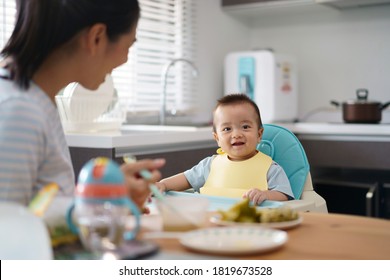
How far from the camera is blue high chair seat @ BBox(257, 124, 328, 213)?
181 cm

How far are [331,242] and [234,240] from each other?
147 millimetres

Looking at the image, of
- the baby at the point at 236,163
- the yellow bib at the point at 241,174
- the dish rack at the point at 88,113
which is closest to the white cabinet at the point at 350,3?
the dish rack at the point at 88,113

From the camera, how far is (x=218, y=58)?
3893 mm

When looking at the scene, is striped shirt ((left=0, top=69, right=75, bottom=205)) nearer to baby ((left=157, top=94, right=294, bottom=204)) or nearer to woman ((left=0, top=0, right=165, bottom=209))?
woman ((left=0, top=0, right=165, bottom=209))

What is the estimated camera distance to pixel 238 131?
6.11 ft

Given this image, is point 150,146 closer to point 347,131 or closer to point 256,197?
point 256,197

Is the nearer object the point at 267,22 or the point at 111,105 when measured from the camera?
the point at 111,105

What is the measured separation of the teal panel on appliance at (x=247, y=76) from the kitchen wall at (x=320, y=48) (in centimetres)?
28

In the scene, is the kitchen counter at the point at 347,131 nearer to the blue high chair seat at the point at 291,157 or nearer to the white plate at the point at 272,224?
the blue high chair seat at the point at 291,157

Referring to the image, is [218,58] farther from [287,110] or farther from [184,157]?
[184,157]
